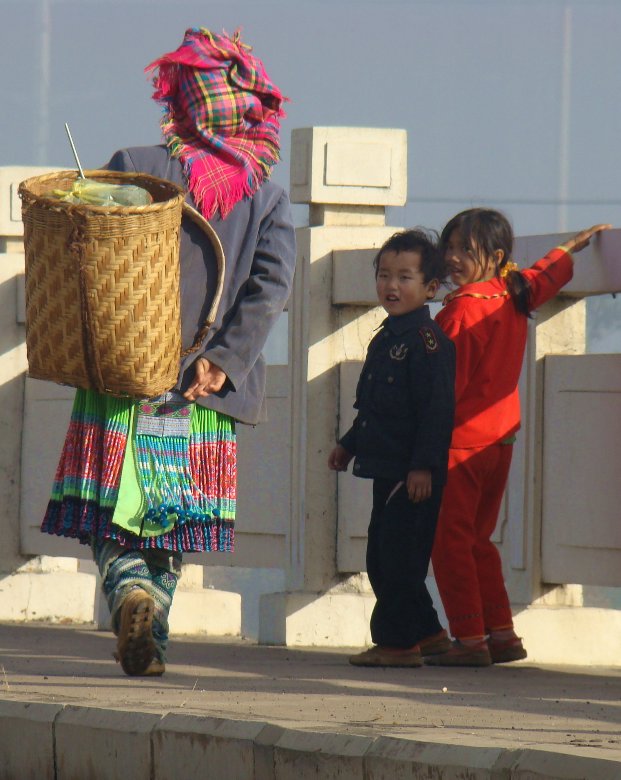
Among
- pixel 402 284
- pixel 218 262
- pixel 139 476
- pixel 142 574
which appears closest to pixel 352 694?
pixel 142 574

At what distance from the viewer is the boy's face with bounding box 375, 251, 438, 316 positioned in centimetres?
590

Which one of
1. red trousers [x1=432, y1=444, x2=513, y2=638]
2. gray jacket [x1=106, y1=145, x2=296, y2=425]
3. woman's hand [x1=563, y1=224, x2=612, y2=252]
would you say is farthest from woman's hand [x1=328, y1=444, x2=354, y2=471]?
woman's hand [x1=563, y1=224, x2=612, y2=252]

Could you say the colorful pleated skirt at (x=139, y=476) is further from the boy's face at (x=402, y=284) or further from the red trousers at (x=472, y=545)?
the red trousers at (x=472, y=545)

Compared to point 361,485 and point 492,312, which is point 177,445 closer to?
point 492,312

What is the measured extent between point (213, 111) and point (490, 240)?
1178 mm

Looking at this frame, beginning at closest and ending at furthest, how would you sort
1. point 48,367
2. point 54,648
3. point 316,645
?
point 48,367 → point 54,648 → point 316,645

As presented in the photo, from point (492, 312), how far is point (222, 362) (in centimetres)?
115

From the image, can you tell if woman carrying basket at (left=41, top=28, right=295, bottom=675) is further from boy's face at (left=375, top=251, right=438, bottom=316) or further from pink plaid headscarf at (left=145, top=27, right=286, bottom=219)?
boy's face at (left=375, top=251, right=438, bottom=316)

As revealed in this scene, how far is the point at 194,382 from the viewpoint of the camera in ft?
17.4

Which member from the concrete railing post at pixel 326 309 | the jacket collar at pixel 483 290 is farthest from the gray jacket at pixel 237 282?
the concrete railing post at pixel 326 309

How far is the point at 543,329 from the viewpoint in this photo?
669 cm

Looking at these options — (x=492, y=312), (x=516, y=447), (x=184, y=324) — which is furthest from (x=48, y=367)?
(x=516, y=447)

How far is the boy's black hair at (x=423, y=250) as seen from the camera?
5945 mm

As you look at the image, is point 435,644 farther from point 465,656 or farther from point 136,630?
point 136,630
